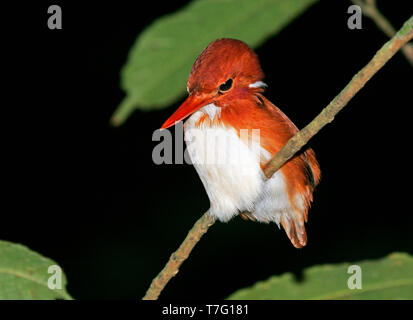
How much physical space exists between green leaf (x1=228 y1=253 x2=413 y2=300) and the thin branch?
0.64 ft

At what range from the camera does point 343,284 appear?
1.33m

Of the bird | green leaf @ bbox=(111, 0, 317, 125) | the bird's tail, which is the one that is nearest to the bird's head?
the bird

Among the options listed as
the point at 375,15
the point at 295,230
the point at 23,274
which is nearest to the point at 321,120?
the point at 375,15

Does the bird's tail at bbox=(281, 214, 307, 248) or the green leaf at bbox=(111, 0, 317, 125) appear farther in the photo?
the bird's tail at bbox=(281, 214, 307, 248)

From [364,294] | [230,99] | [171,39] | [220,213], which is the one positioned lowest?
[364,294]

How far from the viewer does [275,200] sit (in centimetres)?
210

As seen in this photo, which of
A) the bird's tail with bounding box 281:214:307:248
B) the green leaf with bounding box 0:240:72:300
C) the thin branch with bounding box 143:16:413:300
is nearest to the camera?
the thin branch with bounding box 143:16:413:300

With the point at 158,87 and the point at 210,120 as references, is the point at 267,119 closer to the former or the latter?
the point at 210,120

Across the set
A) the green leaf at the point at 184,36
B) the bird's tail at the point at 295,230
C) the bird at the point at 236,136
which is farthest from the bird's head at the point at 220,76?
the bird's tail at the point at 295,230

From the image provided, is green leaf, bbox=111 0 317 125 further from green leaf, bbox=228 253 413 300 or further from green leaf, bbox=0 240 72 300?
green leaf, bbox=228 253 413 300

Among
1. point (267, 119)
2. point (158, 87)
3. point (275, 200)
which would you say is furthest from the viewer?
point (275, 200)

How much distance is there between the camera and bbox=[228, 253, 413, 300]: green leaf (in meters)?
1.27

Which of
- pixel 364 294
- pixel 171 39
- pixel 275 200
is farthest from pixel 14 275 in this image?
pixel 275 200

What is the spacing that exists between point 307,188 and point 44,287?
1175 mm
